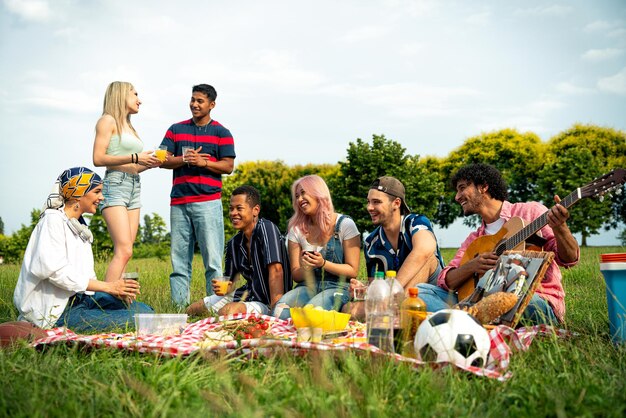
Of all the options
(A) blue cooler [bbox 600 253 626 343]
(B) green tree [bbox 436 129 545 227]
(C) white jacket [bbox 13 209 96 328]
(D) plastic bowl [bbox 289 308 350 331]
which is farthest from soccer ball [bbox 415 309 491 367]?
(B) green tree [bbox 436 129 545 227]

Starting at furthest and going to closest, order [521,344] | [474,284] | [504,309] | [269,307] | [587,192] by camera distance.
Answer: [269,307] → [474,284] → [587,192] → [504,309] → [521,344]

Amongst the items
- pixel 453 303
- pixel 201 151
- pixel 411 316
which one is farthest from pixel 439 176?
pixel 411 316

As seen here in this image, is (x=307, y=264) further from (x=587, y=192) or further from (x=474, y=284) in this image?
(x=587, y=192)

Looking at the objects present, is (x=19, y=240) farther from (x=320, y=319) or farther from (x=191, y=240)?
(x=320, y=319)

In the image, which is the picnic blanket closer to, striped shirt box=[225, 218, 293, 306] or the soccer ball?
the soccer ball

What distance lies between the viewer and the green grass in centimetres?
261

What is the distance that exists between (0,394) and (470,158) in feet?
127

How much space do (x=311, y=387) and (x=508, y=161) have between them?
123 ft

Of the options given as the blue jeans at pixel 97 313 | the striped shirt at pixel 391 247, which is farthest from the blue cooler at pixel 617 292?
the blue jeans at pixel 97 313

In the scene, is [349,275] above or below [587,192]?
below

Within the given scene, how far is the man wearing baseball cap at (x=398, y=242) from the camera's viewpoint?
5.32 m

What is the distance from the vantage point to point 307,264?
18.0 ft

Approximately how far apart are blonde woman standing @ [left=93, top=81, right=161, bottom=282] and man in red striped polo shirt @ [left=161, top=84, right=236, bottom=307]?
0.57m

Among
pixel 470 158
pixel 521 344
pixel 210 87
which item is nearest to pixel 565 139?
pixel 470 158
